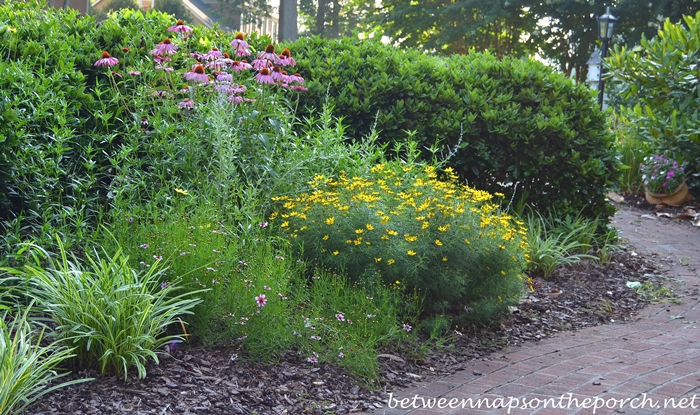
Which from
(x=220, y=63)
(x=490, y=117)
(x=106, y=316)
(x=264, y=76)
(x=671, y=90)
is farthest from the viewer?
(x=671, y=90)

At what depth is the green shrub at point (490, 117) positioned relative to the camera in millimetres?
6945

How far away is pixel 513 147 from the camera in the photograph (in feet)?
22.9

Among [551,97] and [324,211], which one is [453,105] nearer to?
[551,97]

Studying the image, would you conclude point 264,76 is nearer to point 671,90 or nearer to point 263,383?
point 263,383

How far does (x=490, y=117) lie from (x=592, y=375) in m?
3.42

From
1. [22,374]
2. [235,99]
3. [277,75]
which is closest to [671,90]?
[277,75]

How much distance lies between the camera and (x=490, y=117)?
22.7 ft

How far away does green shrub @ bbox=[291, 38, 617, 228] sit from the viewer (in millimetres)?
6945

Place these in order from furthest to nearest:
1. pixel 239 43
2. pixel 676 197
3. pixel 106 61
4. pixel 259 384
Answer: pixel 676 197, pixel 239 43, pixel 106 61, pixel 259 384

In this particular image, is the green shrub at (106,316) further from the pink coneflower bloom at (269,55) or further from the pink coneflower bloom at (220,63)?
the pink coneflower bloom at (269,55)

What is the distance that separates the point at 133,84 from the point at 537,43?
29521mm

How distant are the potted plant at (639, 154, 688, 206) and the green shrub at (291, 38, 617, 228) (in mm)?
3613

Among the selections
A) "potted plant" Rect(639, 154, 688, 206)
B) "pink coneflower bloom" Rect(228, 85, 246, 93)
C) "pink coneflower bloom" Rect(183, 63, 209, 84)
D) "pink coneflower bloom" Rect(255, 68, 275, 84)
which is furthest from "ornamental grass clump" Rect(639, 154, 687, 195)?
"pink coneflower bloom" Rect(183, 63, 209, 84)

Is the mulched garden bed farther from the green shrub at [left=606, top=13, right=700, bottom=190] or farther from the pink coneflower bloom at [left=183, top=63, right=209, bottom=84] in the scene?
the green shrub at [left=606, top=13, right=700, bottom=190]
